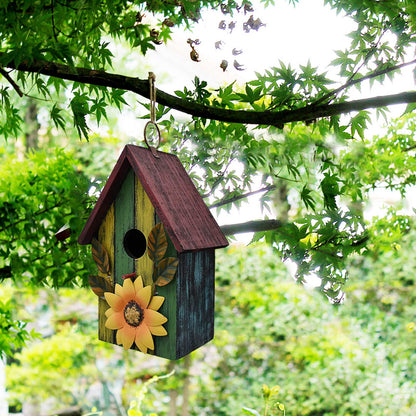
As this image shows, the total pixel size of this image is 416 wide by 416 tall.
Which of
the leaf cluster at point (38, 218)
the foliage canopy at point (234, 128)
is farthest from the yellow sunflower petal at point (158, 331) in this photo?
the leaf cluster at point (38, 218)

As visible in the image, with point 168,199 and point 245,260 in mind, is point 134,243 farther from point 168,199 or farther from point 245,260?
point 245,260

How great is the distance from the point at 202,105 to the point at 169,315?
1.62 feet

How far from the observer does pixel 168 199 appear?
95 centimetres

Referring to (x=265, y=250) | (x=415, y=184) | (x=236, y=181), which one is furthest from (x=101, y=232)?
(x=265, y=250)

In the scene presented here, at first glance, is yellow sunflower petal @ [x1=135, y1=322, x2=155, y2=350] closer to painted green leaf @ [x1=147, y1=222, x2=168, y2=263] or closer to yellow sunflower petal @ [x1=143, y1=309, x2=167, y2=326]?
yellow sunflower petal @ [x1=143, y1=309, x2=167, y2=326]

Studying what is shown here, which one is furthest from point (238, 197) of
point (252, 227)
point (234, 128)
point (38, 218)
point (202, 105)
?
point (38, 218)

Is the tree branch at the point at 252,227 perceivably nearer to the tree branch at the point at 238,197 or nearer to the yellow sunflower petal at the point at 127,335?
the tree branch at the point at 238,197

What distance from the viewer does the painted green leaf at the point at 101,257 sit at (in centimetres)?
105

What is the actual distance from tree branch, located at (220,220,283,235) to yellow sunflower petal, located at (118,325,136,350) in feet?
1.98

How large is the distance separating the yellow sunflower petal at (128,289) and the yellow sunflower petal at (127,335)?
0.22 feet

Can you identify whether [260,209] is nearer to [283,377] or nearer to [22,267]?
[22,267]

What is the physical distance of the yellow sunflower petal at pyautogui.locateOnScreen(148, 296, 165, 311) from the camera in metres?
0.95

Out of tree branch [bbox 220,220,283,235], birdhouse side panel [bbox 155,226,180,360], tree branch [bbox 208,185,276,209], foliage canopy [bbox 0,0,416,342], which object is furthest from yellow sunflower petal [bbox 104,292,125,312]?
tree branch [bbox 208,185,276,209]

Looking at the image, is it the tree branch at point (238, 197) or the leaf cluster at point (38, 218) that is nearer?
the tree branch at point (238, 197)
